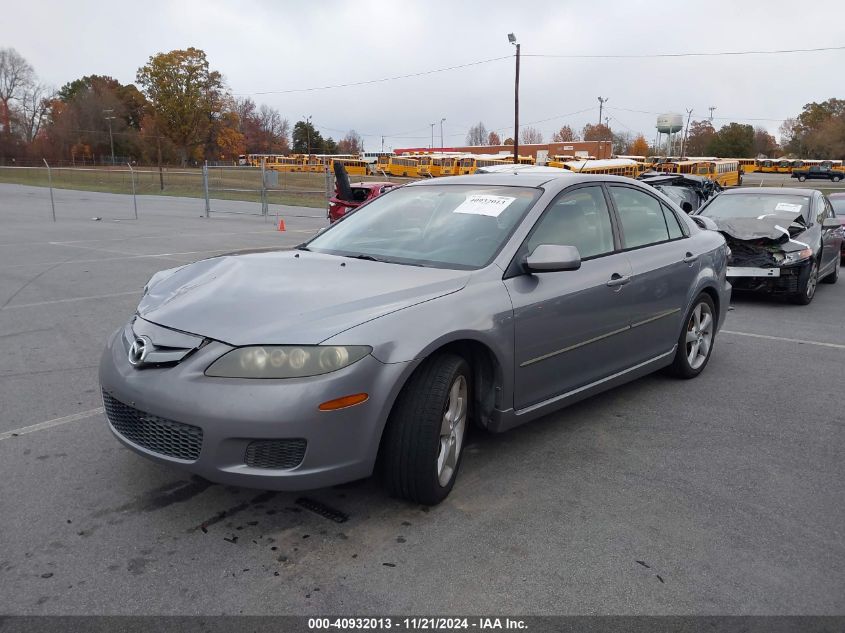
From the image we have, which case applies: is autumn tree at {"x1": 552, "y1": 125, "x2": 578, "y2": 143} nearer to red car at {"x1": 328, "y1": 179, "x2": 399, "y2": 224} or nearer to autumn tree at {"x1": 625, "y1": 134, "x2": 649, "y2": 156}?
autumn tree at {"x1": 625, "y1": 134, "x2": 649, "y2": 156}

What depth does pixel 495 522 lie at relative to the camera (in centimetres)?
329

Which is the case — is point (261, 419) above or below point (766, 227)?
below

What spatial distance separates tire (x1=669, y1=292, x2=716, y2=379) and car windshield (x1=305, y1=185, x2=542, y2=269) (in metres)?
1.95

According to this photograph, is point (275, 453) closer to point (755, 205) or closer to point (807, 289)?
point (807, 289)

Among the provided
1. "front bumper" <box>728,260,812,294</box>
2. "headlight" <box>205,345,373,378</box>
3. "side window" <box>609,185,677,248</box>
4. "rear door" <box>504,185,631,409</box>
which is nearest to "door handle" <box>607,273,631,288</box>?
"rear door" <box>504,185,631,409</box>

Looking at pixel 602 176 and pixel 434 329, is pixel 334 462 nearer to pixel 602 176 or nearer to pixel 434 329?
pixel 434 329

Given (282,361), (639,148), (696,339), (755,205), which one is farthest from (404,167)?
(639,148)

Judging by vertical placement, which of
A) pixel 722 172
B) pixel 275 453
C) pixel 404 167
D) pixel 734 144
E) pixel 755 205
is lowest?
pixel 275 453

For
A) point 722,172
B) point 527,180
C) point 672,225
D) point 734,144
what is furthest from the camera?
point 734,144

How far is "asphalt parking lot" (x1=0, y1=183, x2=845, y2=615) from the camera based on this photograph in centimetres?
272

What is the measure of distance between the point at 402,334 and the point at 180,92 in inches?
3433

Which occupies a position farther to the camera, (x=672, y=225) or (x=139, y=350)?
(x=672, y=225)

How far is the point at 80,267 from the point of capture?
36.5 feet

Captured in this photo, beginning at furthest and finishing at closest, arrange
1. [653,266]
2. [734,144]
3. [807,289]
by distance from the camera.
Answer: [734,144]
[807,289]
[653,266]
